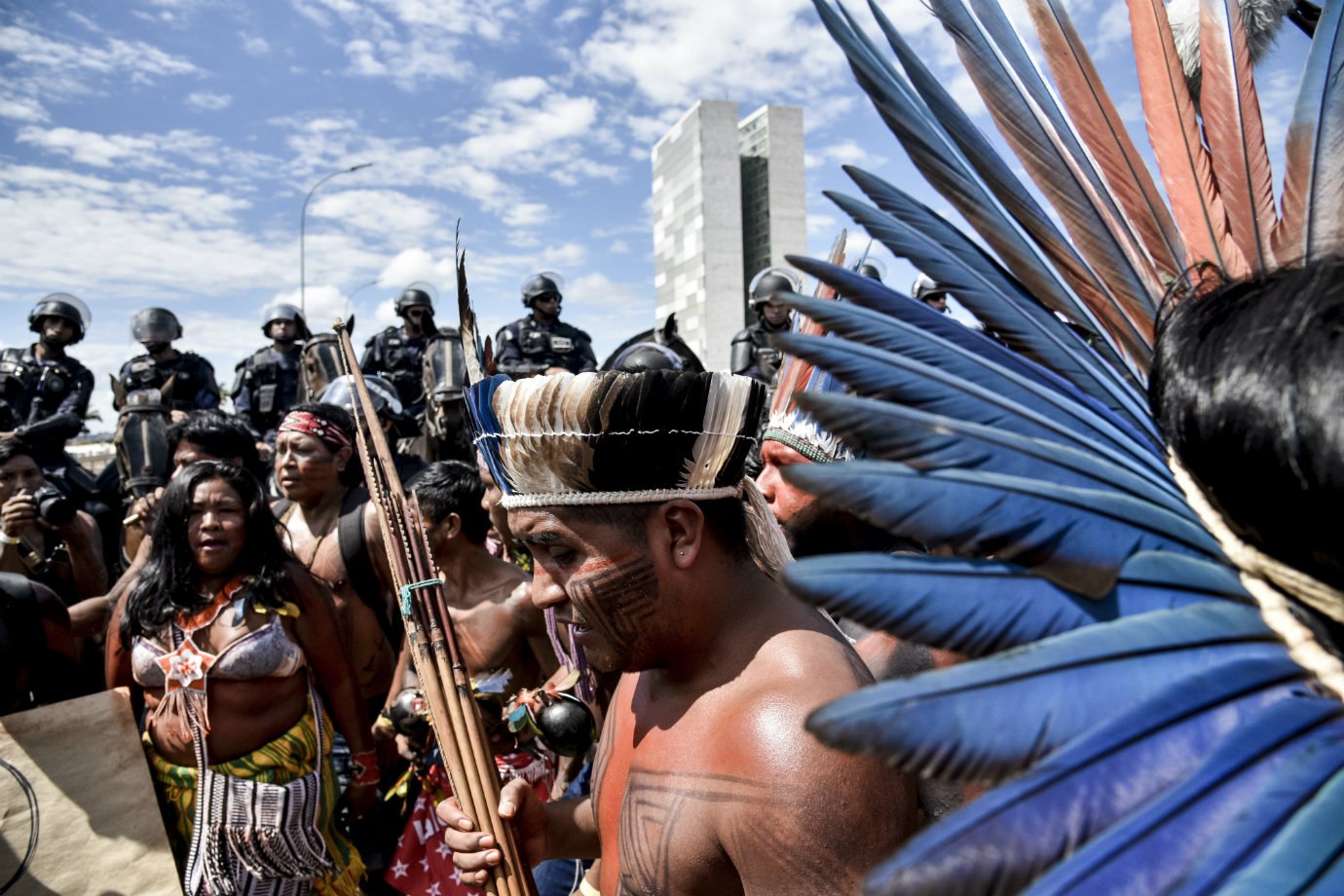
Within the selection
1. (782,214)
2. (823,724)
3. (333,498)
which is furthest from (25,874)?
(782,214)

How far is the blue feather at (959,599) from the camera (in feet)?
2.24

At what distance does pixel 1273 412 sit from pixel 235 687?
3.48 meters

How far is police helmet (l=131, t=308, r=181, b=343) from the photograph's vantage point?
882 centimetres

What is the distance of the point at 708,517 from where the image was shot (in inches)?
66.3

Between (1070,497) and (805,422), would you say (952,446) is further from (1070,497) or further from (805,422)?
(805,422)

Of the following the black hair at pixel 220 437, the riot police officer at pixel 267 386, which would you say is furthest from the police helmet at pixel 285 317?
the black hair at pixel 220 437

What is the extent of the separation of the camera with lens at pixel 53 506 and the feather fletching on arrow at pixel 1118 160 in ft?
17.5

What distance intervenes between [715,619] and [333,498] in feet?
11.8

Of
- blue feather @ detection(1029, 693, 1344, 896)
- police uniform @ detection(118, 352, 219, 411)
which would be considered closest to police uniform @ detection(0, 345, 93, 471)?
police uniform @ detection(118, 352, 219, 411)

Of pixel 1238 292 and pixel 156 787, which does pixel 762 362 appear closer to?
pixel 156 787

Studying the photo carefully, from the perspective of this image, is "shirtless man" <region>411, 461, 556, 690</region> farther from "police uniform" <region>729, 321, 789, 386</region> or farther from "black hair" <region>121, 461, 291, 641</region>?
"police uniform" <region>729, 321, 789, 386</region>

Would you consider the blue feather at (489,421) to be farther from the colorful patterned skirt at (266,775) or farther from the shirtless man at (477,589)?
the colorful patterned skirt at (266,775)

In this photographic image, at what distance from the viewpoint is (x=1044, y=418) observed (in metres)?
0.84

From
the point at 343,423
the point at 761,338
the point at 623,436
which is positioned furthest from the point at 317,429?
the point at 761,338
